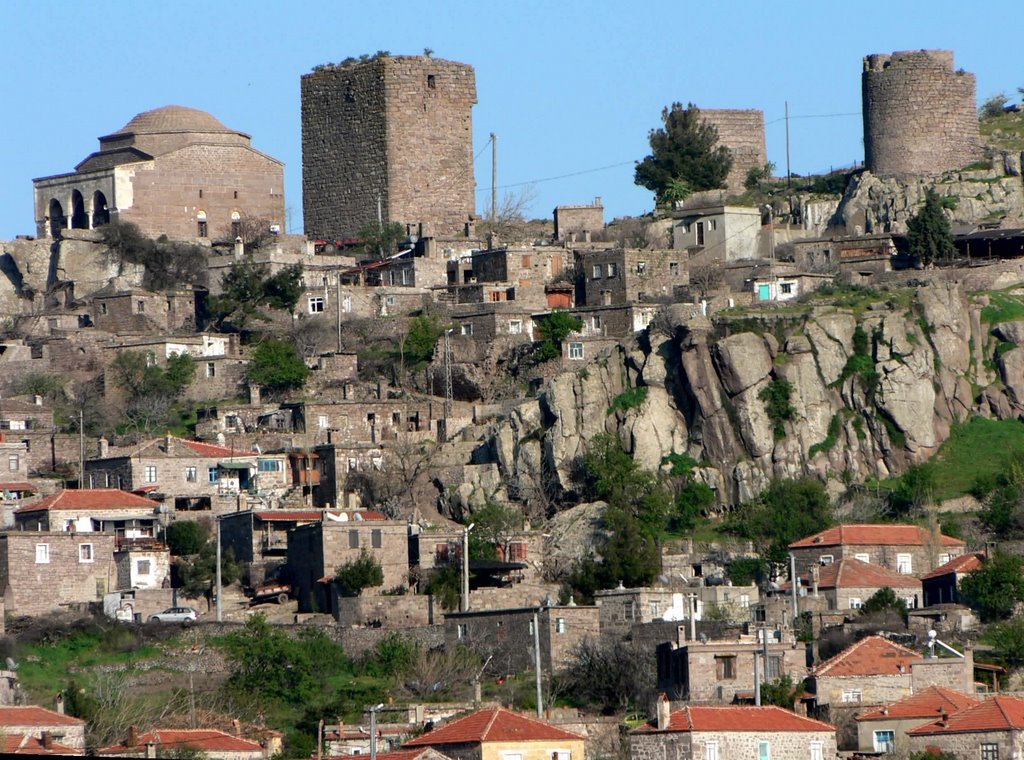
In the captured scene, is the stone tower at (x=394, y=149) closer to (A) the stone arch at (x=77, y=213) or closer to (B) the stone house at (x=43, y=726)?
(A) the stone arch at (x=77, y=213)

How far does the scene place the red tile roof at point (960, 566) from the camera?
61.8 metres

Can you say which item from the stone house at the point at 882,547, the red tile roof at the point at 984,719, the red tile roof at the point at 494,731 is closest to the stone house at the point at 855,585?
the stone house at the point at 882,547

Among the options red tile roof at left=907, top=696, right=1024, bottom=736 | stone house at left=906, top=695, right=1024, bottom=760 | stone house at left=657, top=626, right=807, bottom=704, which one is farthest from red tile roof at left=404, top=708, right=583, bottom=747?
red tile roof at left=907, top=696, right=1024, bottom=736

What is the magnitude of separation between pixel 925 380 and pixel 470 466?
11.4 metres

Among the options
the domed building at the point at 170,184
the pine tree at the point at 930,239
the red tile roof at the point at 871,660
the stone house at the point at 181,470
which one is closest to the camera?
the red tile roof at the point at 871,660

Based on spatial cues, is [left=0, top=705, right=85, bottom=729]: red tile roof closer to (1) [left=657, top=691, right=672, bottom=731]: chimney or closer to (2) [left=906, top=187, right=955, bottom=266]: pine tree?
(1) [left=657, top=691, right=672, bottom=731]: chimney

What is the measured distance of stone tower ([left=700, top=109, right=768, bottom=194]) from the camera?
308 ft

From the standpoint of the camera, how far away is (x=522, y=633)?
59656 millimetres

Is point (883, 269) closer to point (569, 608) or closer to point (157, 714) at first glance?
point (569, 608)

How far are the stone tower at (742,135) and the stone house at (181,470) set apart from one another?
28288 millimetres

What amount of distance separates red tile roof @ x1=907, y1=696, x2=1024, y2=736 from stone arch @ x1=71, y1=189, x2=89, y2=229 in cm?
4490

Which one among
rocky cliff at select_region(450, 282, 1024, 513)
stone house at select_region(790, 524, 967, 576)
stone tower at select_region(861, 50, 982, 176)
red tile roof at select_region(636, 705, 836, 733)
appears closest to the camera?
red tile roof at select_region(636, 705, 836, 733)

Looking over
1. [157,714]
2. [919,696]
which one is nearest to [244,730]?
[157,714]

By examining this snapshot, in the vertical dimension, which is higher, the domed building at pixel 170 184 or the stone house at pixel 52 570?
the domed building at pixel 170 184
